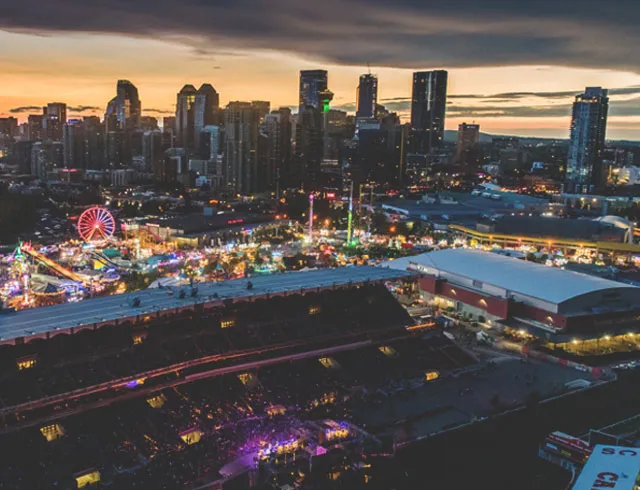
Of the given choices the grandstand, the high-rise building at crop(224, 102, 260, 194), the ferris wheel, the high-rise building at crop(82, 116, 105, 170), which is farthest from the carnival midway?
the high-rise building at crop(82, 116, 105, 170)

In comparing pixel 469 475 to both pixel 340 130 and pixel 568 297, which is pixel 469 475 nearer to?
pixel 568 297

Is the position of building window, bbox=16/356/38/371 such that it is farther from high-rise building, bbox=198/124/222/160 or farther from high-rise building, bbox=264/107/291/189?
high-rise building, bbox=198/124/222/160

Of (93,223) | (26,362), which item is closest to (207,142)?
(93,223)

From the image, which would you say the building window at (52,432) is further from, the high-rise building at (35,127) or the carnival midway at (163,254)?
the high-rise building at (35,127)

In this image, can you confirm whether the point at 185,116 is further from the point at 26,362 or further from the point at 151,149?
the point at 26,362

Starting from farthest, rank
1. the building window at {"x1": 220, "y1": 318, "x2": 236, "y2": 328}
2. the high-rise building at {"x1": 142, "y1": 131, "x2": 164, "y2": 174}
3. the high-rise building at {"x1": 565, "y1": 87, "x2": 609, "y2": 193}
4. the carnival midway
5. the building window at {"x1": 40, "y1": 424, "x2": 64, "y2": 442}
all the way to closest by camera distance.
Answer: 1. the high-rise building at {"x1": 142, "y1": 131, "x2": 164, "y2": 174}
2. the high-rise building at {"x1": 565, "y1": 87, "x2": 609, "y2": 193}
3. the carnival midway
4. the building window at {"x1": 220, "y1": 318, "x2": 236, "y2": 328}
5. the building window at {"x1": 40, "y1": 424, "x2": 64, "y2": 442}

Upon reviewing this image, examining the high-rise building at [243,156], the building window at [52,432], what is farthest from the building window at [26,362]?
the high-rise building at [243,156]
